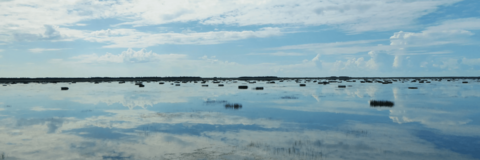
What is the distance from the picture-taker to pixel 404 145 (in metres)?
12.1

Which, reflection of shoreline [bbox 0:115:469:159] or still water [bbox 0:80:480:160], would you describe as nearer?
A: reflection of shoreline [bbox 0:115:469:159]

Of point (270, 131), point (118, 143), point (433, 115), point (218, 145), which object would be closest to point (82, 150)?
point (118, 143)

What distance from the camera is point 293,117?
20.2 metres

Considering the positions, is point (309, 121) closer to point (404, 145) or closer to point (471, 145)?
point (404, 145)

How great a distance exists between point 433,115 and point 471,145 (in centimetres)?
962

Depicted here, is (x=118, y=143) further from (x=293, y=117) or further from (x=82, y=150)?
(x=293, y=117)

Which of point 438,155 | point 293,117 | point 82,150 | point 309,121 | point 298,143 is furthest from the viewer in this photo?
point 293,117

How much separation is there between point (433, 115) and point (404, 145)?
36.0ft

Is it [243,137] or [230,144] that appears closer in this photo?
[230,144]

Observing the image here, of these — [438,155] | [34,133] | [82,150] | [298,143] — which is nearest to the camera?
[438,155]

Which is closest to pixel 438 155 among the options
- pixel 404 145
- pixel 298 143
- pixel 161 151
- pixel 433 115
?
pixel 404 145

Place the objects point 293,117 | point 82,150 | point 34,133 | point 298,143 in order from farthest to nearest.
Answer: point 293,117 → point 34,133 → point 298,143 → point 82,150

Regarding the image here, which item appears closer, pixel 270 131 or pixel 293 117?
pixel 270 131

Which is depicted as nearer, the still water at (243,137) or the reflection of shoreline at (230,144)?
the reflection of shoreline at (230,144)
